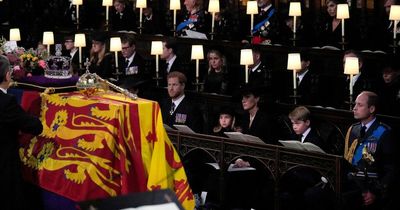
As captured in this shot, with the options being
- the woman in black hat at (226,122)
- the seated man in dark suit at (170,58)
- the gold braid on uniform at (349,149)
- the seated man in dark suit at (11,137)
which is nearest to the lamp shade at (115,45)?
the seated man in dark suit at (170,58)

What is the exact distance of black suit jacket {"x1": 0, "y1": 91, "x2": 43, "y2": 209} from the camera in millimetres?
7812

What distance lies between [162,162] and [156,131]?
26 centimetres

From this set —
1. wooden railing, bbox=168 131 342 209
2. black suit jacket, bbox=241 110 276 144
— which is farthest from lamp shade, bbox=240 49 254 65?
wooden railing, bbox=168 131 342 209

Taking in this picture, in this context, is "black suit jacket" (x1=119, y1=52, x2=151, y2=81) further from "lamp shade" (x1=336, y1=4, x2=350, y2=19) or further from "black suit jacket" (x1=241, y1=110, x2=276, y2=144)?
"black suit jacket" (x1=241, y1=110, x2=276, y2=144)

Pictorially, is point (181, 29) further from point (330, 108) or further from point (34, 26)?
point (330, 108)

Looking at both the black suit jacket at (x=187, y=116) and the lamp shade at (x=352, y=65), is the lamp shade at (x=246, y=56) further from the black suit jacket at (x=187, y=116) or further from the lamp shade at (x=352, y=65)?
the lamp shade at (x=352, y=65)

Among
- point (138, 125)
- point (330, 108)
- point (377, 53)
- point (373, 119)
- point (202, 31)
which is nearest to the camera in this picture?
point (138, 125)

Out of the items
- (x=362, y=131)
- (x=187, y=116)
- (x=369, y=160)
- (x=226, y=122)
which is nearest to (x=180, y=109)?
(x=187, y=116)

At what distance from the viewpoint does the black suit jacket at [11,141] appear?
7812 millimetres

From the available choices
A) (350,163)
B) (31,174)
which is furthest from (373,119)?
(31,174)

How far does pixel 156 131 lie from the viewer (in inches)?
320

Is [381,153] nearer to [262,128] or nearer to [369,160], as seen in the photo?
[369,160]

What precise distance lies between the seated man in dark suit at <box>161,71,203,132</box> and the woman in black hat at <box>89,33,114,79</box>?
131 inches

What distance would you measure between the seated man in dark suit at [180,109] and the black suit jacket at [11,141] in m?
4.01
